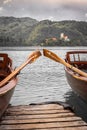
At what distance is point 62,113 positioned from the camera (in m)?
12.5

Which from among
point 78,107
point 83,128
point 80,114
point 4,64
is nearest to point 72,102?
point 78,107

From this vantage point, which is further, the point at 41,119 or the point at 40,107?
the point at 40,107

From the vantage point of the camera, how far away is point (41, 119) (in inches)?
453

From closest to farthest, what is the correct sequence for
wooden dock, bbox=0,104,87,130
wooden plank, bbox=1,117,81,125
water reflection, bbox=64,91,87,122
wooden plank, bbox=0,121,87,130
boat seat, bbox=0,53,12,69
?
wooden plank, bbox=0,121,87,130
wooden dock, bbox=0,104,87,130
wooden plank, bbox=1,117,81,125
water reflection, bbox=64,91,87,122
boat seat, bbox=0,53,12,69

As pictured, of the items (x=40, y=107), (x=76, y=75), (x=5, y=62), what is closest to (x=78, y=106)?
(x=76, y=75)

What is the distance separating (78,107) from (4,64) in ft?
19.8

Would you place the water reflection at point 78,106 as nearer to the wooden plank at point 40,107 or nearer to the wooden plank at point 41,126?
the wooden plank at point 40,107

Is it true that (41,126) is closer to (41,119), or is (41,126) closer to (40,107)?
(41,119)

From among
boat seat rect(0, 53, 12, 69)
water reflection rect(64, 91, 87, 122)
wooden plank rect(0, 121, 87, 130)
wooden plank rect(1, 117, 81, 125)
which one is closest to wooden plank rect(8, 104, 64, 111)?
wooden plank rect(1, 117, 81, 125)

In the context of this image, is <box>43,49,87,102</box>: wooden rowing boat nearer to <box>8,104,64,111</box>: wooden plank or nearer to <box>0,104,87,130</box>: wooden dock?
<box>8,104,64,111</box>: wooden plank

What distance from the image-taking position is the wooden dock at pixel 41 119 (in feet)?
34.6

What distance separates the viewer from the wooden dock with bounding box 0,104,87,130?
10.6 metres

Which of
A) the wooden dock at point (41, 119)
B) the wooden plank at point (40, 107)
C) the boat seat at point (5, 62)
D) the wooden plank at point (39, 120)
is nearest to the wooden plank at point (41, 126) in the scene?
A: the wooden dock at point (41, 119)

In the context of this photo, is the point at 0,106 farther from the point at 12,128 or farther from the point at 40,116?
the point at 40,116
